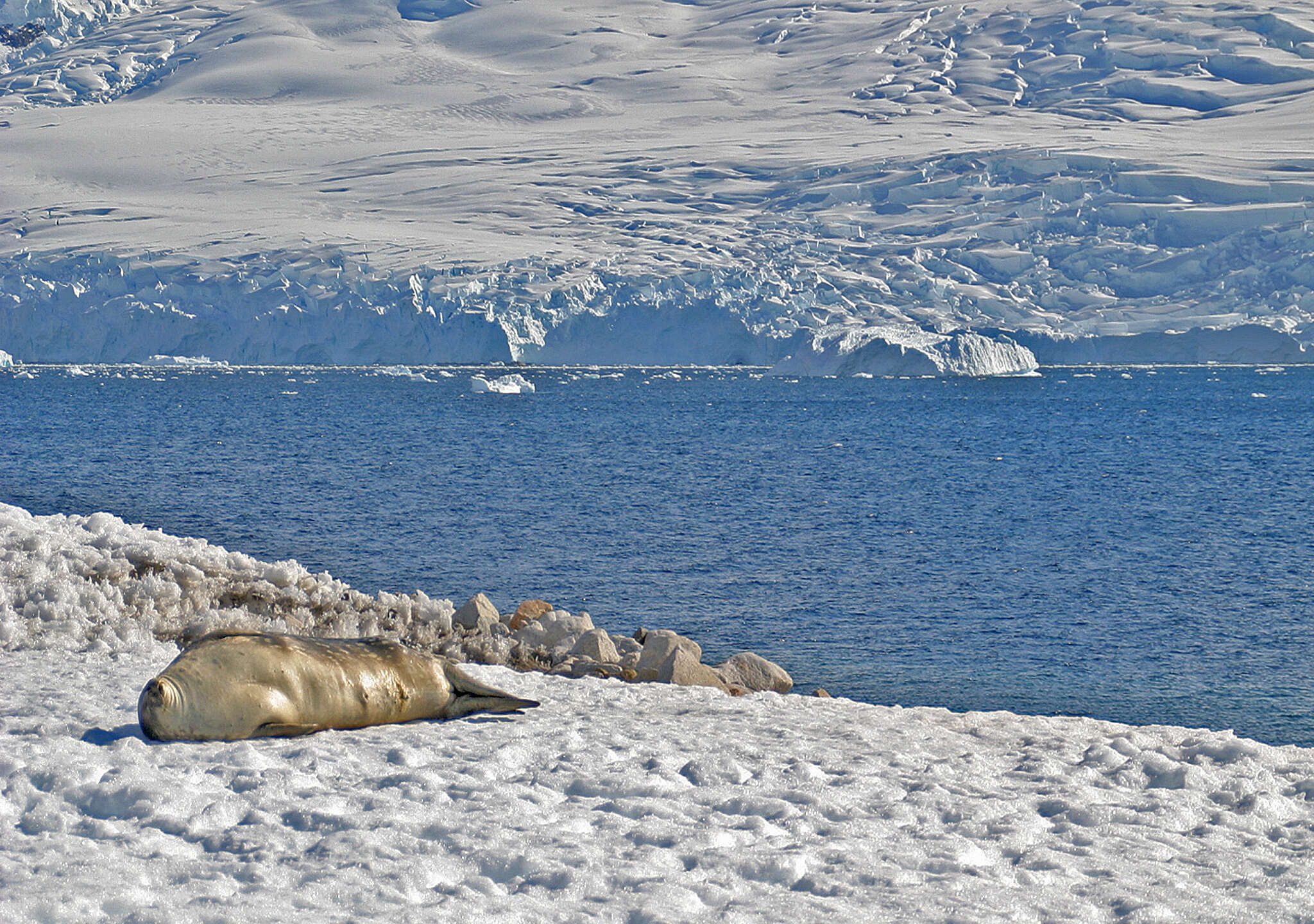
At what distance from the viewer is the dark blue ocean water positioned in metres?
11.3

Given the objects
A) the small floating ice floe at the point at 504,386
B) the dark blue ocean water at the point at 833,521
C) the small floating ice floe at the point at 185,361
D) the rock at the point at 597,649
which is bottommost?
the small floating ice floe at the point at 185,361

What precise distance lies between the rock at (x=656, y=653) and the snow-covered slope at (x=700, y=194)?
5162 cm

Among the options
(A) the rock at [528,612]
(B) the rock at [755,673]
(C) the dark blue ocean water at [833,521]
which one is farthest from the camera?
(C) the dark blue ocean water at [833,521]

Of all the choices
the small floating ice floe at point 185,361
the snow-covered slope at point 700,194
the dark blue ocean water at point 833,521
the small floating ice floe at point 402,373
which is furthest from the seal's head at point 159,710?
the small floating ice floe at point 185,361

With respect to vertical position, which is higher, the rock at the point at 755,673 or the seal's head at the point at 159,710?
the seal's head at the point at 159,710

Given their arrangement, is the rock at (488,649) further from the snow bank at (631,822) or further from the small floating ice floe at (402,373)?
the small floating ice floe at (402,373)

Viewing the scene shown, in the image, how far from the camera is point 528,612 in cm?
1129

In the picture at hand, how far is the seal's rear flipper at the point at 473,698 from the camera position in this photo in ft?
21.4

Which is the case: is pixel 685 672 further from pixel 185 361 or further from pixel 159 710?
pixel 185 361

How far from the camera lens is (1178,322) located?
64.1 m

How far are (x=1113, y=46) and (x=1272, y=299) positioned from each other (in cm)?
4491

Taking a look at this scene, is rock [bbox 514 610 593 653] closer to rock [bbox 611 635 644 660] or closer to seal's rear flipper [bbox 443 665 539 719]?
rock [bbox 611 635 644 660]

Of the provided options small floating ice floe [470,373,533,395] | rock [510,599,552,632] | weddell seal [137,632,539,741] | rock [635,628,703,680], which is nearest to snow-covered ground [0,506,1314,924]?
weddell seal [137,632,539,741]

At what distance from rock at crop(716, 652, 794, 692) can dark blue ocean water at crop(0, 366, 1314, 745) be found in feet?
2.39
